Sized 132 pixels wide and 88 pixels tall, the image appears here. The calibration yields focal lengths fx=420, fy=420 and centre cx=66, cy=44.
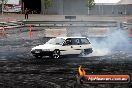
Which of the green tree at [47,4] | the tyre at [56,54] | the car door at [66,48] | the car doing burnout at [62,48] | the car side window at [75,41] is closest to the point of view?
the car doing burnout at [62,48]

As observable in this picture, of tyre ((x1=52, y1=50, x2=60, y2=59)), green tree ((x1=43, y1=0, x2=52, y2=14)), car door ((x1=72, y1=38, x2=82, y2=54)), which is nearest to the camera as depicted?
tyre ((x1=52, y1=50, x2=60, y2=59))

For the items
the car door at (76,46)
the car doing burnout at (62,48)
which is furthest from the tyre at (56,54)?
the car door at (76,46)

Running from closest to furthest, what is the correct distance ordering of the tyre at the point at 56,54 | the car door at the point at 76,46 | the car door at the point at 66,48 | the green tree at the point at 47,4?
the tyre at the point at 56,54 → the car door at the point at 66,48 → the car door at the point at 76,46 → the green tree at the point at 47,4

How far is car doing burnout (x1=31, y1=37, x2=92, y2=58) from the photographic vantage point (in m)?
23.1

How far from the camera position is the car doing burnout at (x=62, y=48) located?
23094 millimetres

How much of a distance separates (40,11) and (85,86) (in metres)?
80.8

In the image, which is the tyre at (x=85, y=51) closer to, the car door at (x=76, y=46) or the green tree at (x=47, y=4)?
the car door at (x=76, y=46)

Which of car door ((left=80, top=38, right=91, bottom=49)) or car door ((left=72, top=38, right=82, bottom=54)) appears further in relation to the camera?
car door ((left=80, top=38, right=91, bottom=49))

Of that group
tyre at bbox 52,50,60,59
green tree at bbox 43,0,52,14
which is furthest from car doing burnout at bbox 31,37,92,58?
green tree at bbox 43,0,52,14

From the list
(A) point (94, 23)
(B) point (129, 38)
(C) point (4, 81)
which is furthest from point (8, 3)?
(C) point (4, 81)

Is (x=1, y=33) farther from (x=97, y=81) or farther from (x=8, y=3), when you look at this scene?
(x=8, y=3)

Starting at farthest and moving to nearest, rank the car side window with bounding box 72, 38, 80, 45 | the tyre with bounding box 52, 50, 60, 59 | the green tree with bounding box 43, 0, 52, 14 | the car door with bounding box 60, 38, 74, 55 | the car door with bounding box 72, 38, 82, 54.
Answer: the green tree with bounding box 43, 0, 52, 14
the car side window with bounding box 72, 38, 80, 45
the car door with bounding box 72, 38, 82, 54
the car door with bounding box 60, 38, 74, 55
the tyre with bounding box 52, 50, 60, 59

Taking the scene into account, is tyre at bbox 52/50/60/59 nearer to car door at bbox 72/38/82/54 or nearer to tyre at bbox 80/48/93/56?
car door at bbox 72/38/82/54

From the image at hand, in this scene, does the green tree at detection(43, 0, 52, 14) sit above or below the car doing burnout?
above
